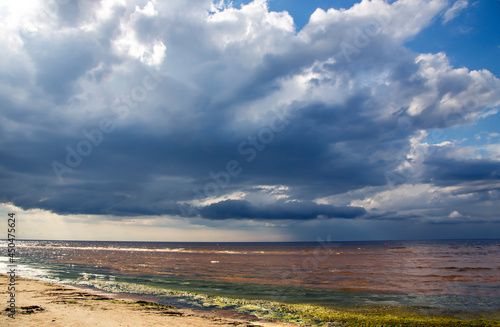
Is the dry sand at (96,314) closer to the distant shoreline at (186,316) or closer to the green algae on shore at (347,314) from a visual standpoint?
the distant shoreline at (186,316)

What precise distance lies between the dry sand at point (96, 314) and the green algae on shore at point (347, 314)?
2.38 m

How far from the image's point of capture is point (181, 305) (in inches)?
850

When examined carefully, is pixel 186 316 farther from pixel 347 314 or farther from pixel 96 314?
pixel 347 314

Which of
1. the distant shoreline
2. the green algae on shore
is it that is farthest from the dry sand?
the green algae on shore

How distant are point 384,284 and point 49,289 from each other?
1256 inches

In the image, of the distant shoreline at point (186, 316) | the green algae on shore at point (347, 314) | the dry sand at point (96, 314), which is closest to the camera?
the dry sand at point (96, 314)

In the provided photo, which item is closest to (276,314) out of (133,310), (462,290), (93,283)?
(133,310)

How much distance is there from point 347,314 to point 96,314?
15.0m

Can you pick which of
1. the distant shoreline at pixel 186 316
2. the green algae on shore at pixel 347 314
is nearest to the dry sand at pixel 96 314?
the distant shoreline at pixel 186 316

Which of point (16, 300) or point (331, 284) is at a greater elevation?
point (16, 300)

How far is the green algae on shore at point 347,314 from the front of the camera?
1725 centimetres

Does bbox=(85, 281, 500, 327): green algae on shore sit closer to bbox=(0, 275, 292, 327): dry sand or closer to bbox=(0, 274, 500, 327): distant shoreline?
bbox=(0, 274, 500, 327): distant shoreline

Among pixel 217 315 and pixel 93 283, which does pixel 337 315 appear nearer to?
pixel 217 315

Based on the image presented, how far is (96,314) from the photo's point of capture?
1673 cm
